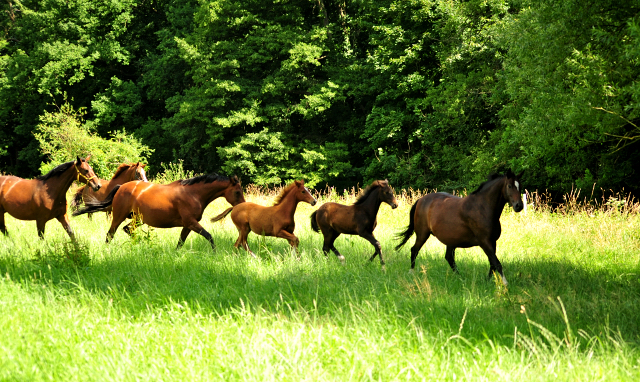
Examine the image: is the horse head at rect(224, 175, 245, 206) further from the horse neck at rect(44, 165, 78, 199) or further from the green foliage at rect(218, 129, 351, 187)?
the green foliage at rect(218, 129, 351, 187)

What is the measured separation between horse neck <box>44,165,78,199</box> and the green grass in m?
1.07

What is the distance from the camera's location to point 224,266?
7.63 metres

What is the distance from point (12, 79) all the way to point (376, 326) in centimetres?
3627

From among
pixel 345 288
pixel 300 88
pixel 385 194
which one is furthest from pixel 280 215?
pixel 300 88

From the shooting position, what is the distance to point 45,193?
952 cm

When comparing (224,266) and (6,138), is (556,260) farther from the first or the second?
(6,138)

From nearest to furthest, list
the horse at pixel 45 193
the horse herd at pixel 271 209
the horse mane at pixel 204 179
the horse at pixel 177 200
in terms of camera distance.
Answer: the horse herd at pixel 271 209 → the horse at pixel 177 200 → the horse mane at pixel 204 179 → the horse at pixel 45 193

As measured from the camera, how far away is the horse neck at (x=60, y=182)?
377 inches

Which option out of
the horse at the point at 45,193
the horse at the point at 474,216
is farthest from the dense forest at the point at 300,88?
the horse at the point at 45,193

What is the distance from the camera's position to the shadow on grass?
529cm

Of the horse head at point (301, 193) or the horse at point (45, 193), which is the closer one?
the horse head at point (301, 193)

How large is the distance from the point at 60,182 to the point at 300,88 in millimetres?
20082

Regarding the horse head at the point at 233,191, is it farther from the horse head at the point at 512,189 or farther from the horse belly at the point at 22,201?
the horse head at the point at 512,189


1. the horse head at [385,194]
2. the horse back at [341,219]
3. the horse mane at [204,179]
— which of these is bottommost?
the horse back at [341,219]
